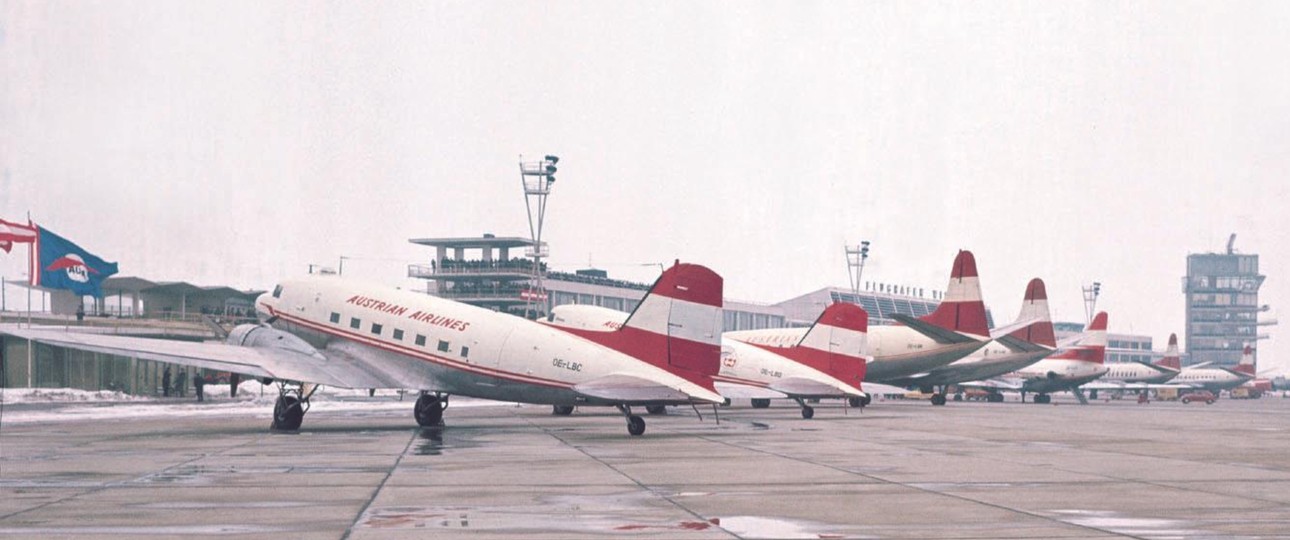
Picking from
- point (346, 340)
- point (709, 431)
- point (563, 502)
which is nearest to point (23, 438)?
point (346, 340)

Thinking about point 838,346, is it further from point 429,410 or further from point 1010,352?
point 1010,352

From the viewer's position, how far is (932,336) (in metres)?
70.6

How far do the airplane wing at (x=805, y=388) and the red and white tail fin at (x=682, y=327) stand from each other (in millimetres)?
12194

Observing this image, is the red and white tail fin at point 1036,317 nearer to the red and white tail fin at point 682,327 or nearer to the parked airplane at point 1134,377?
the parked airplane at point 1134,377

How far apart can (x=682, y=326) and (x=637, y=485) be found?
14.9 m

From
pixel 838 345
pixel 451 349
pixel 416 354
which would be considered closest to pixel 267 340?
pixel 416 354

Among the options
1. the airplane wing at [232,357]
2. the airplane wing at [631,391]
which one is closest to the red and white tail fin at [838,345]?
the airplane wing at [232,357]

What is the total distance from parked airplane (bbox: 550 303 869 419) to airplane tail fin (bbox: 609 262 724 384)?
252 inches

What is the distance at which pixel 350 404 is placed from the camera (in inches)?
2670

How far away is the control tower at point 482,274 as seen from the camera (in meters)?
147

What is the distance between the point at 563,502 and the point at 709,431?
74.6 feet

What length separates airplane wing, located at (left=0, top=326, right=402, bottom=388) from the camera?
36031 millimetres

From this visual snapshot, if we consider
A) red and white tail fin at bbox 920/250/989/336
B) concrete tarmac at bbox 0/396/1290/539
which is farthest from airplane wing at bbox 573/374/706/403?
red and white tail fin at bbox 920/250/989/336

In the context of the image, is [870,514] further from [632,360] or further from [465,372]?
[465,372]
